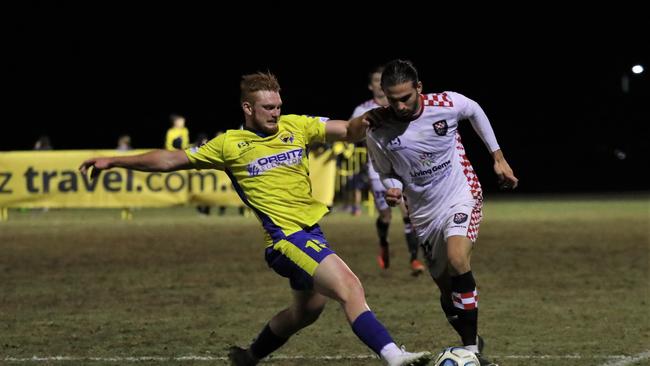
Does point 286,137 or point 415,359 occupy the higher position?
point 286,137

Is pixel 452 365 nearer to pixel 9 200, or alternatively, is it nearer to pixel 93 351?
pixel 93 351

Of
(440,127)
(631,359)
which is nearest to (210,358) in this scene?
(440,127)

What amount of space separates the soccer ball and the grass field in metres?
1.23

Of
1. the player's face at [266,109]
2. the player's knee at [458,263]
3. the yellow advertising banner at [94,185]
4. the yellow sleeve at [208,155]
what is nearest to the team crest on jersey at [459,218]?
the player's knee at [458,263]

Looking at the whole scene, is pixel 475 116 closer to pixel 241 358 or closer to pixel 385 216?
pixel 241 358

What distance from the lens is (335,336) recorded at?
8.84 metres

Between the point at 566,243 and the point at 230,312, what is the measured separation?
8.04 m

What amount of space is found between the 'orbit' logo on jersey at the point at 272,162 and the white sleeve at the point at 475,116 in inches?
58.3

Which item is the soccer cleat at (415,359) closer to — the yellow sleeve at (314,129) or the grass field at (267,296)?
the yellow sleeve at (314,129)

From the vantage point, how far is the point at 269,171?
664 centimetres

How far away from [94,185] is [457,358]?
18334mm

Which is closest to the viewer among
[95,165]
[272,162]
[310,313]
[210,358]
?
[95,165]

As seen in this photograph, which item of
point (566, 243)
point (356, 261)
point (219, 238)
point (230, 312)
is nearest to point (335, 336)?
point (230, 312)

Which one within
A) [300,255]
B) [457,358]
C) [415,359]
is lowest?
[457,358]
